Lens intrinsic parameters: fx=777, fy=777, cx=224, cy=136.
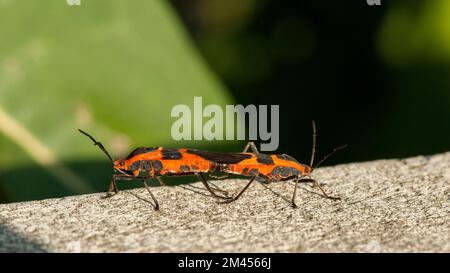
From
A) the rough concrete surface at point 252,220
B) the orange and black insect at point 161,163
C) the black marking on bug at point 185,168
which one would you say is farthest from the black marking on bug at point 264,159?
the black marking on bug at point 185,168

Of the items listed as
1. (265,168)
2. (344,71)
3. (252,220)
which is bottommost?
(252,220)

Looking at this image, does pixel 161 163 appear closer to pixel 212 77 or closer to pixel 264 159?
pixel 264 159

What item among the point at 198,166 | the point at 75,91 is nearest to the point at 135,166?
the point at 198,166

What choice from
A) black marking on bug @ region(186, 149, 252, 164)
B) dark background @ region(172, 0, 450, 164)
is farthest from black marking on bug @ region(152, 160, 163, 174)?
dark background @ region(172, 0, 450, 164)

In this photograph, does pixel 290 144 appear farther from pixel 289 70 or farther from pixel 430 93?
pixel 430 93

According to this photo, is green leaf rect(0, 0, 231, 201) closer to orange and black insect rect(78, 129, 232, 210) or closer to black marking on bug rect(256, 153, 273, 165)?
orange and black insect rect(78, 129, 232, 210)

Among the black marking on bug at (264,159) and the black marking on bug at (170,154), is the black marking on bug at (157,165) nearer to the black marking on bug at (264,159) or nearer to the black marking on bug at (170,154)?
the black marking on bug at (170,154)
